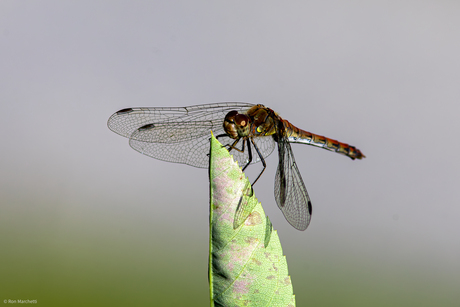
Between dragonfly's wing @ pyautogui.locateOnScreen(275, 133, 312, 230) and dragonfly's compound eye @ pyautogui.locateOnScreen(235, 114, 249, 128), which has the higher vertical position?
dragonfly's compound eye @ pyautogui.locateOnScreen(235, 114, 249, 128)

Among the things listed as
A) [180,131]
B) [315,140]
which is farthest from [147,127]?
[315,140]

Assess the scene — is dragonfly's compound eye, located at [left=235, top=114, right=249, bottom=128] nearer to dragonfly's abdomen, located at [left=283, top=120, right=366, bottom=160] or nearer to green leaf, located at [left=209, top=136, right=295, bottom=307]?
dragonfly's abdomen, located at [left=283, top=120, right=366, bottom=160]

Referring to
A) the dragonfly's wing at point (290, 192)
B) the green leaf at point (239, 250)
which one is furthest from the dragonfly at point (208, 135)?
the green leaf at point (239, 250)

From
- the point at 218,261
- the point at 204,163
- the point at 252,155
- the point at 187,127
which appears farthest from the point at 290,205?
the point at 218,261

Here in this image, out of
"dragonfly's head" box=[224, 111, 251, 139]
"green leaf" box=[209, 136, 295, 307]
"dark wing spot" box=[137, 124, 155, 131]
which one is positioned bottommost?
"green leaf" box=[209, 136, 295, 307]

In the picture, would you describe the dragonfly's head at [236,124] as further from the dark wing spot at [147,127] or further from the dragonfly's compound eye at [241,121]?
the dark wing spot at [147,127]

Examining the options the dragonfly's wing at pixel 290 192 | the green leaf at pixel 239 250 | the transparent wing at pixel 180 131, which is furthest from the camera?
the transparent wing at pixel 180 131

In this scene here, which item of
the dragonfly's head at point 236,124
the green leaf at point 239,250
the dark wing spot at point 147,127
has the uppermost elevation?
the dark wing spot at point 147,127

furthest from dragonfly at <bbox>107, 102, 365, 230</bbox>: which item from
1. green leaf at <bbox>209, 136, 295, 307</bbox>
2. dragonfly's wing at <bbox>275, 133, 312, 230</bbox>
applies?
green leaf at <bbox>209, 136, 295, 307</bbox>
